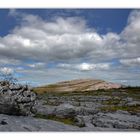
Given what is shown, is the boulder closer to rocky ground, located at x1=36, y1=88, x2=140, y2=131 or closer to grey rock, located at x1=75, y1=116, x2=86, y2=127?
rocky ground, located at x1=36, y1=88, x2=140, y2=131

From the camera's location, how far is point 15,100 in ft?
48.0

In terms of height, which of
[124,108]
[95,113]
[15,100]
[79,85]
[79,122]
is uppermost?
[79,85]

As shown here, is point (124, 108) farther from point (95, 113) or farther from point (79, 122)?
point (79, 122)

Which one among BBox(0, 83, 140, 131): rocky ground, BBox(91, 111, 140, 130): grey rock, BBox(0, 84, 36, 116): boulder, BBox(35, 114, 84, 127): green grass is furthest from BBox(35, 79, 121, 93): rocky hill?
BBox(91, 111, 140, 130): grey rock

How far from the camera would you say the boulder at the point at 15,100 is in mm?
14547

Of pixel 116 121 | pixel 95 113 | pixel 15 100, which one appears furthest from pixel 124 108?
pixel 15 100

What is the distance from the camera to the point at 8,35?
556 inches

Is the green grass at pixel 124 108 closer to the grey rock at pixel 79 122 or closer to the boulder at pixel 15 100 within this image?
the grey rock at pixel 79 122

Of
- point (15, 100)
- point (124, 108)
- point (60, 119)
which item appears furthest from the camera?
point (124, 108)
